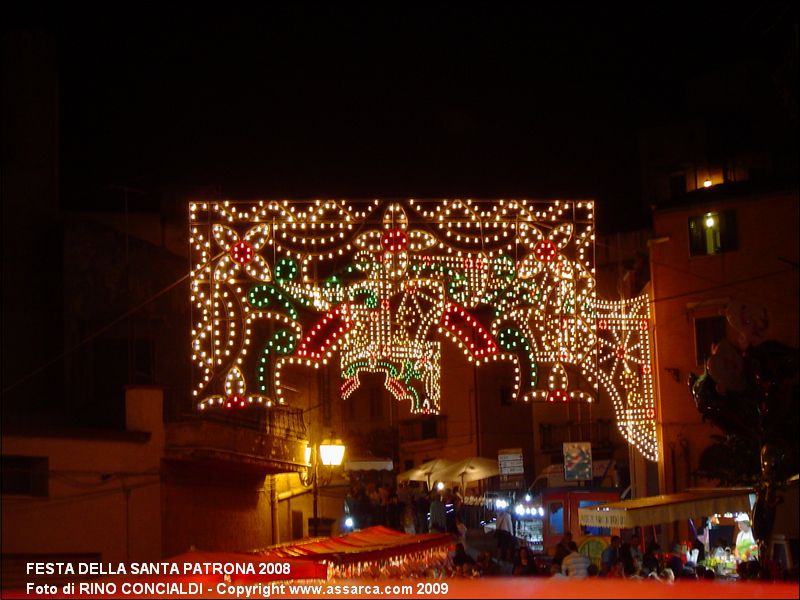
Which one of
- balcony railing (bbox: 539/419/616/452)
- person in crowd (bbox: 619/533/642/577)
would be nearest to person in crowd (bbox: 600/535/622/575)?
person in crowd (bbox: 619/533/642/577)

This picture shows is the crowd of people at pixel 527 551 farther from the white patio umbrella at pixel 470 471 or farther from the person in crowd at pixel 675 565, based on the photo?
the white patio umbrella at pixel 470 471

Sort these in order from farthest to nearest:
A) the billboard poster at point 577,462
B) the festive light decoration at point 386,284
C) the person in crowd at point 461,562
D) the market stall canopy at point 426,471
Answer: the market stall canopy at point 426,471, the billboard poster at point 577,462, the person in crowd at point 461,562, the festive light decoration at point 386,284

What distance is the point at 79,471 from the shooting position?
2005 centimetres

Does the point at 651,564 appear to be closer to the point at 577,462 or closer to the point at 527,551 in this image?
the point at 527,551

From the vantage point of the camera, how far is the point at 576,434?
3994 cm

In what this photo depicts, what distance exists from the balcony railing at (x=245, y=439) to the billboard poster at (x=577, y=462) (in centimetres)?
619

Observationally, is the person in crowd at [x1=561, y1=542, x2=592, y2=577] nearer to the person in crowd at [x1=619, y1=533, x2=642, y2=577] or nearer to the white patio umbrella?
the person in crowd at [x1=619, y1=533, x2=642, y2=577]

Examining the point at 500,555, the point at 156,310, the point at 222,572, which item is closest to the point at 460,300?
the point at 222,572

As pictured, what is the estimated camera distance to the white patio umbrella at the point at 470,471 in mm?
35344

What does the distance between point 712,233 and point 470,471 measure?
12.2m

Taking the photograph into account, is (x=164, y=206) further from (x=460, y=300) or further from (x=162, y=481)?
(x=460, y=300)

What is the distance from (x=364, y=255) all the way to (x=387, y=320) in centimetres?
91

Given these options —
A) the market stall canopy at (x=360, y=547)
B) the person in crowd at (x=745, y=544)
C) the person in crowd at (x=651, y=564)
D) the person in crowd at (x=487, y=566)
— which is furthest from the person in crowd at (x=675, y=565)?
the market stall canopy at (x=360, y=547)

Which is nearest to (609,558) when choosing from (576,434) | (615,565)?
(615,565)
